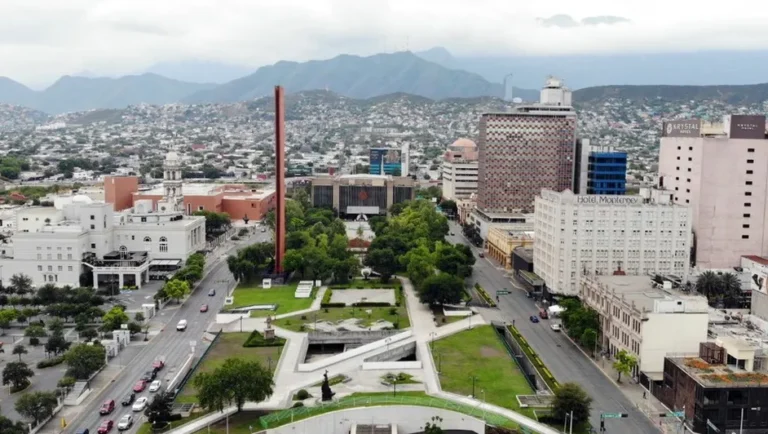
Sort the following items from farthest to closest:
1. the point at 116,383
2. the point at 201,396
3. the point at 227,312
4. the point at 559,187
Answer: the point at 559,187 → the point at 227,312 → the point at 116,383 → the point at 201,396

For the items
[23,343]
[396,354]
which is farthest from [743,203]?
[23,343]

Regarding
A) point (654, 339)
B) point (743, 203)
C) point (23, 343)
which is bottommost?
point (23, 343)

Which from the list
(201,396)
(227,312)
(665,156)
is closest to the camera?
(201,396)

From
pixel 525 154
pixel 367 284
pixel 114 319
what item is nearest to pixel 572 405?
pixel 114 319

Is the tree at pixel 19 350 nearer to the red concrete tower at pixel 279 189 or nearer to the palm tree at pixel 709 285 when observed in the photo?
the red concrete tower at pixel 279 189

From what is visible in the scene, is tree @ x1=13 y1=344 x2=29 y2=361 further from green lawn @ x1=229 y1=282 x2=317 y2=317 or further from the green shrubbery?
green lawn @ x1=229 y1=282 x2=317 y2=317

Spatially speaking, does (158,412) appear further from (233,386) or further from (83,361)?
(83,361)

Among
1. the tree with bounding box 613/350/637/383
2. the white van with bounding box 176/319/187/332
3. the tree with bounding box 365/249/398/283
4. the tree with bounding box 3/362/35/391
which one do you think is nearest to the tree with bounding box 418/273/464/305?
the tree with bounding box 365/249/398/283

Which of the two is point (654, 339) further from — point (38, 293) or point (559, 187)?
point (559, 187)
